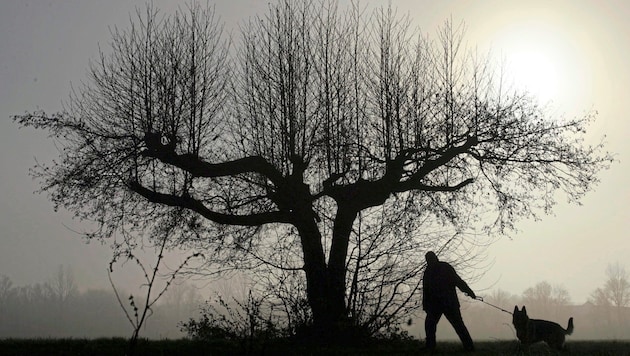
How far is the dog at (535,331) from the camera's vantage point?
13336mm

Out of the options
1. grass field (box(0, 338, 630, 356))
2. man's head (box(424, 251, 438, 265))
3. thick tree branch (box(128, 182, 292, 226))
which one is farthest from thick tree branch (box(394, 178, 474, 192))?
grass field (box(0, 338, 630, 356))

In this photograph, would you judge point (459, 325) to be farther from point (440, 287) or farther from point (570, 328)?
point (570, 328)

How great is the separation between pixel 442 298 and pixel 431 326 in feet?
2.26

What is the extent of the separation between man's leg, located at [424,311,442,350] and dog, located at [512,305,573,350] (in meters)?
1.72

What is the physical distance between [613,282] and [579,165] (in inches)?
2853

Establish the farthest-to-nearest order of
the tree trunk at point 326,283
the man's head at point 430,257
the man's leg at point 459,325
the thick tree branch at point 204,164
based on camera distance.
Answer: the thick tree branch at point 204,164, the tree trunk at point 326,283, the man's head at point 430,257, the man's leg at point 459,325

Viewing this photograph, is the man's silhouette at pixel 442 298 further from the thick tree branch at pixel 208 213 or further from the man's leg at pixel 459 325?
the thick tree branch at pixel 208 213

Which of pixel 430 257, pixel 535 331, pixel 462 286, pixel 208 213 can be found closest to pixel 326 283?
pixel 430 257

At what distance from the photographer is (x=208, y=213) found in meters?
18.0

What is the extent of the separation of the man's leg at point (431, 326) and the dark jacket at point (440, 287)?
0.45ft

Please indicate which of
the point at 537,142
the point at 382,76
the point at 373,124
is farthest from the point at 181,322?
the point at 537,142

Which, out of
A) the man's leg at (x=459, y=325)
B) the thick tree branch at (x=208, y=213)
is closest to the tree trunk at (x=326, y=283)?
the thick tree branch at (x=208, y=213)

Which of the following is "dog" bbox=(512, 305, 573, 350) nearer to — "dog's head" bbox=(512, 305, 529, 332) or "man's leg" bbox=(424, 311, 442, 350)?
"dog's head" bbox=(512, 305, 529, 332)

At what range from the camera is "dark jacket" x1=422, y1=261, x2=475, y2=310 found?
45.5 ft
